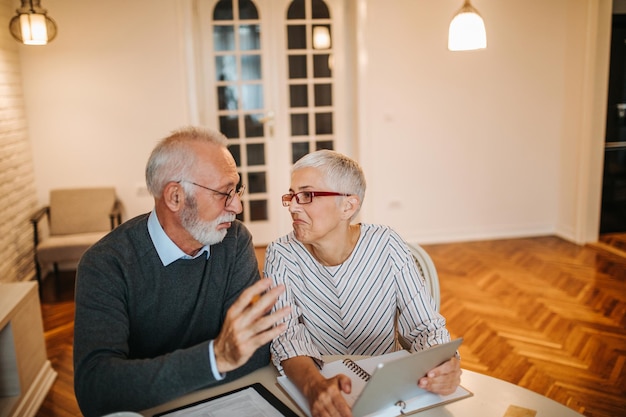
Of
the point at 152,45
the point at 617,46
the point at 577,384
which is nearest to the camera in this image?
the point at 577,384

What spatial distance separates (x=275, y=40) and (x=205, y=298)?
432cm

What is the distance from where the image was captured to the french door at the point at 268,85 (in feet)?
18.2

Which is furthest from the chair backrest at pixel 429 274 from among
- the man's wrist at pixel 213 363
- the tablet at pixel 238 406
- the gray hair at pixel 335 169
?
the man's wrist at pixel 213 363

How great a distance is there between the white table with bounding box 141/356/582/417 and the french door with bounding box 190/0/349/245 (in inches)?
166

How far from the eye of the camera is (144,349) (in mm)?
1733

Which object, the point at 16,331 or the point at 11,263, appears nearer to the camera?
the point at 16,331

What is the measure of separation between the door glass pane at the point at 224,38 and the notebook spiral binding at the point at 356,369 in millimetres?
4536

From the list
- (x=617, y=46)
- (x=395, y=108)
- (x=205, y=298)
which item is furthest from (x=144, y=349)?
(x=617, y=46)

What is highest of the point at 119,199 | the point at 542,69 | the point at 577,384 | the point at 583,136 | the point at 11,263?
the point at 542,69

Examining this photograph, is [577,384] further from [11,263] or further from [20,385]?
[11,263]

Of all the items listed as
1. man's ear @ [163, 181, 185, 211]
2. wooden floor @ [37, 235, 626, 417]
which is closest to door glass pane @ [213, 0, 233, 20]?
wooden floor @ [37, 235, 626, 417]

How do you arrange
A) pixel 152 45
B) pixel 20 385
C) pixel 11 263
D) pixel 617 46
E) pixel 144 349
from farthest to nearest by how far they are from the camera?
1. pixel 617 46
2. pixel 152 45
3. pixel 11 263
4. pixel 20 385
5. pixel 144 349

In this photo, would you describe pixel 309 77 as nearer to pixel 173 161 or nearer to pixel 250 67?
pixel 250 67

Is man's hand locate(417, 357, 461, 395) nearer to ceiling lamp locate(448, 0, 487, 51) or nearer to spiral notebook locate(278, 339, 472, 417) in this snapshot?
spiral notebook locate(278, 339, 472, 417)
